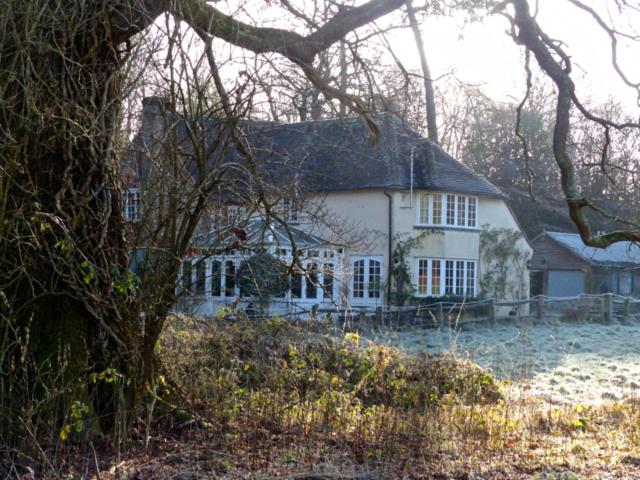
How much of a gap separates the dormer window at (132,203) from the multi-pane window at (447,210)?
23.3m

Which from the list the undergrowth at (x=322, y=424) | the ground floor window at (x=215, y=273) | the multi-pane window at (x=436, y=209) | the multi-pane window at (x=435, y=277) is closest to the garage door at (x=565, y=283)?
the multi-pane window at (x=435, y=277)

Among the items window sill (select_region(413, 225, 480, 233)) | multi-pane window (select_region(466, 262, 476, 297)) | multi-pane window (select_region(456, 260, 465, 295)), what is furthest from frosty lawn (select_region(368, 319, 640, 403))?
window sill (select_region(413, 225, 480, 233))

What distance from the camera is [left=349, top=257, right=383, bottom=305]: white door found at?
29672 millimetres

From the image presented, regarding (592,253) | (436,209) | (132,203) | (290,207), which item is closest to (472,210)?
(436,209)

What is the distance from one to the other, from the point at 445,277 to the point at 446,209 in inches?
104

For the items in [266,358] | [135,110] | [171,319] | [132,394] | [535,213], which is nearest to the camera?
[132,394]

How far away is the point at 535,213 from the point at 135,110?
4124 centimetres

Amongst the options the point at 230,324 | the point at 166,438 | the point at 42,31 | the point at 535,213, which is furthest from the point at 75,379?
the point at 535,213

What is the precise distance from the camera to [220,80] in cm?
791

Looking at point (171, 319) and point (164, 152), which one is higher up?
point (164, 152)

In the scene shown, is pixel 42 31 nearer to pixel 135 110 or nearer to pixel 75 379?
pixel 135 110

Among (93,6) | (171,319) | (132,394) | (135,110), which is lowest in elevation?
(132,394)

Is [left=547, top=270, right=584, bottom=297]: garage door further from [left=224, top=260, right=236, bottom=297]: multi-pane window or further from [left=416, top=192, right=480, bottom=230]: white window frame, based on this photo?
[left=224, top=260, right=236, bottom=297]: multi-pane window

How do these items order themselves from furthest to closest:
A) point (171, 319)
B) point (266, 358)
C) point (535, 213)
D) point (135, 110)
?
1. point (535, 213)
2. point (266, 358)
3. point (171, 319)
4. point (135, 110)
